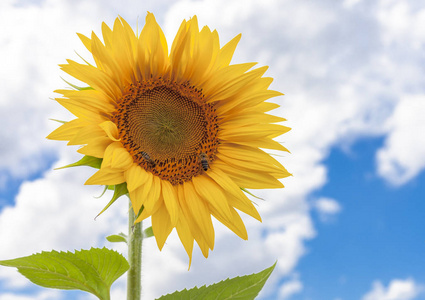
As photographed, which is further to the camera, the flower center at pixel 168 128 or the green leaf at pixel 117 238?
the flower center at pixel 168 128

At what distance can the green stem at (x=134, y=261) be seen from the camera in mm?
3121

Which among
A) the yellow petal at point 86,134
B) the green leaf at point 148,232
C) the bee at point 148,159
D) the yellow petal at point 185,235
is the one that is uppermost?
the bee at point 148,159

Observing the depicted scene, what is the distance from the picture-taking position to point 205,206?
3334 millimetres

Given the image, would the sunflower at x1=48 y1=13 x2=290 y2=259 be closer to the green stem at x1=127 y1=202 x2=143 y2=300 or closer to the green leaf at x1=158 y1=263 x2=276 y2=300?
the green stem at x1=127 y1=202 x2=143 y2=300

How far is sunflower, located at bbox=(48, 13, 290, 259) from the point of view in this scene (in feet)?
9.91

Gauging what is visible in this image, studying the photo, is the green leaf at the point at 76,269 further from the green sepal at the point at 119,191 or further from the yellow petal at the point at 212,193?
the yellow petal at the point at 212,193

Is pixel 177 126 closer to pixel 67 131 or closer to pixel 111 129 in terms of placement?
pixel 111 129

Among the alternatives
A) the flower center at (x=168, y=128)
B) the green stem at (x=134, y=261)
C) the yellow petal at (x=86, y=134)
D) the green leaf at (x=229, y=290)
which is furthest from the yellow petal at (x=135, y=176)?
the green leaf at (x=229, y=290)

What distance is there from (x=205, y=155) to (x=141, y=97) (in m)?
0.68

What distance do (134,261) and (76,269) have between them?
1.28 feet

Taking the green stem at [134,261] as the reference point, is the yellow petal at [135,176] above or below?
above

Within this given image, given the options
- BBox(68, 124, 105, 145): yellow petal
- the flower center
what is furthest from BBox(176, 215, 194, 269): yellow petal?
BBox(68, 124, 105, 145): yellow petal

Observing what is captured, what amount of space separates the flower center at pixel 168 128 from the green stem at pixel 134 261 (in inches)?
18.2

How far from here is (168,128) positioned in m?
3.67
